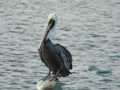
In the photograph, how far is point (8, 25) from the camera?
1112 inches

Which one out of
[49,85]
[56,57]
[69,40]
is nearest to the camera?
[49,85]

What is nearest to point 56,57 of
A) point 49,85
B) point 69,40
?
point 49,85

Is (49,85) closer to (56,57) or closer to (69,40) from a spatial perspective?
(56,57)

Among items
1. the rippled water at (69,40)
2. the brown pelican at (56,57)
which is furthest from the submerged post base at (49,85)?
the rippled water at (69,40)

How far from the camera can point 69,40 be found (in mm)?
25219

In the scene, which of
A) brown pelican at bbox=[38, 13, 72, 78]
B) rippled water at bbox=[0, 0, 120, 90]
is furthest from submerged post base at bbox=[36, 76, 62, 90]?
rippled water at bbox=[0, 0, 120, 90]

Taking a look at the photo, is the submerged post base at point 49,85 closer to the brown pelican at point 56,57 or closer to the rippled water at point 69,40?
the brown pelican at point 56,57

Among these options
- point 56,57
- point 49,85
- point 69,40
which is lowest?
point 69,40

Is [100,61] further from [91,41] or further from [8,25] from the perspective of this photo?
[8,25]

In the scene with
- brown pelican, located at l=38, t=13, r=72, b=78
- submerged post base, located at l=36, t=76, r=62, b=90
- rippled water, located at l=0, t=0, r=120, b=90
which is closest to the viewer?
submerged post base, located at l=36, t=76, r=62, b=90

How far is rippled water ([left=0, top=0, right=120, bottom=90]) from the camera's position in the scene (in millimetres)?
19312

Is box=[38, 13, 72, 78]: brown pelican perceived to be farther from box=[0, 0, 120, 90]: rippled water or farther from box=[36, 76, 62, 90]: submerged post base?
box=[0, 0, 120, 90]: rippled water

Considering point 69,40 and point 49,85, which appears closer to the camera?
point 49,85

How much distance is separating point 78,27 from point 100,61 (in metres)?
6.69
